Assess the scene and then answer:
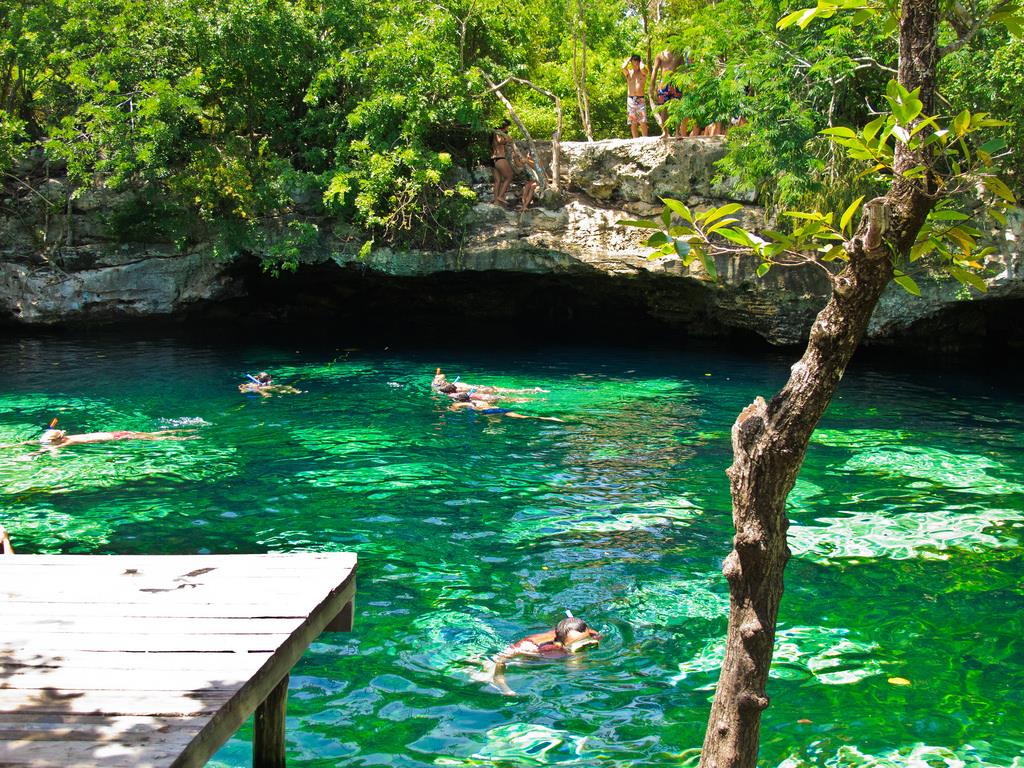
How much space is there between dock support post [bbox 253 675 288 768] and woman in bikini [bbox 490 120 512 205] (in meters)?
16.8

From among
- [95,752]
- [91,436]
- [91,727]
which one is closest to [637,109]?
[91,436]

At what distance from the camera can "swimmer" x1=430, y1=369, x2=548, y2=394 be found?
48.8ft

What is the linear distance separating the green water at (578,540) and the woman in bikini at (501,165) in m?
5.73

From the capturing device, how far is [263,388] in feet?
51.4

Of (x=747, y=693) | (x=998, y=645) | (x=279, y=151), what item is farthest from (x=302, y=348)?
(x=747, y=693)

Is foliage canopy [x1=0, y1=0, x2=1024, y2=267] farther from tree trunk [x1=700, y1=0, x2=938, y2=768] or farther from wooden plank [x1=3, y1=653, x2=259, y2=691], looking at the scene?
wooden plank [x1=3, y1=653, x2=259, y2=691]

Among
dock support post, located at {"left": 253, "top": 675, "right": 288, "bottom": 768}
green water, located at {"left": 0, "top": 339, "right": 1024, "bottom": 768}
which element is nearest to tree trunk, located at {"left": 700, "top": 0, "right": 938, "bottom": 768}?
green water, located at {"left": 0, "top": 339, "right": 1024, "bottom": 768}

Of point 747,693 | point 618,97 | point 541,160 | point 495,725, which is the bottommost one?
point 495,725

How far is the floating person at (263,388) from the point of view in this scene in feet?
51.1

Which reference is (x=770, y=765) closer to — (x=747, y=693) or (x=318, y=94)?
(x=747, y=693)

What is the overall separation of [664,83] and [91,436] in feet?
45.0

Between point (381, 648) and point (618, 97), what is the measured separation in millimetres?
22332

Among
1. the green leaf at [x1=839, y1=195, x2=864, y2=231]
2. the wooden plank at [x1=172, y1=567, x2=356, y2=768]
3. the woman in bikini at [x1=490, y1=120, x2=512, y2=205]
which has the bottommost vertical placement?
the wooden plank at [x1=172, y1=567, x2=356, y2=768]

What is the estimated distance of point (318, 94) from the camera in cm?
1975
